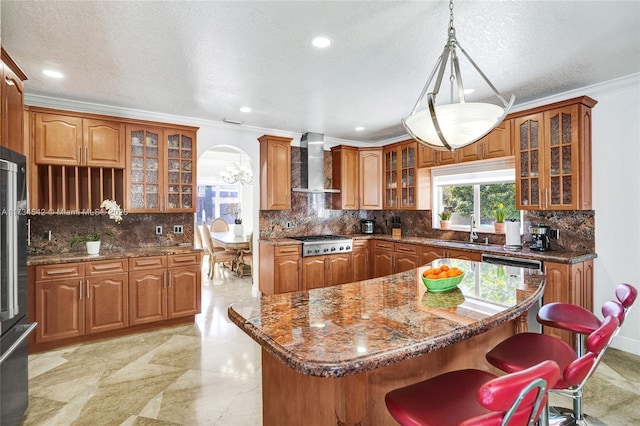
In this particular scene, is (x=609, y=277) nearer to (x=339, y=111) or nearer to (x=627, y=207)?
(x=627, y=207)

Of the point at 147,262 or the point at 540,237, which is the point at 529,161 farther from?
the point at 147,262

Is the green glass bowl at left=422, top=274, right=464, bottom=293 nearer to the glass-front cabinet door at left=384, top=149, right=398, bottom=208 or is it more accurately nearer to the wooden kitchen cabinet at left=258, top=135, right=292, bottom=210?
the wooden kitchen cabinet at left=258, top=135, right=292, bottom=210

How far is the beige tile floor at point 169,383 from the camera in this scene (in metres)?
2.24

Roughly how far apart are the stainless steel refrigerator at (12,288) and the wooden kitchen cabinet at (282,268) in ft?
9.21

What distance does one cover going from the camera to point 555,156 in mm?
3426

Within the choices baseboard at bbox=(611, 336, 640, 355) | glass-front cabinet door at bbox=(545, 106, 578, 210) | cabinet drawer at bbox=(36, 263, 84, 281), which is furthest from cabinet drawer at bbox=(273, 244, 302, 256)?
baseboard at bbox=(611, 336, 640, 355)

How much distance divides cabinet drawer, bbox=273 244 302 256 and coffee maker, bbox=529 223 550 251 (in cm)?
290

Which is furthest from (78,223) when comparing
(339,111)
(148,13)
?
(339,111)

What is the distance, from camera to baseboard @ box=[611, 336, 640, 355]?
3.14 metres

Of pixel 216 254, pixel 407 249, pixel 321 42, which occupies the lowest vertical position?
pixel 216 254

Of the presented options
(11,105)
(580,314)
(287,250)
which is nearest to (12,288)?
(11,105)

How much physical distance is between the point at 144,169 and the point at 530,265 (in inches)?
175

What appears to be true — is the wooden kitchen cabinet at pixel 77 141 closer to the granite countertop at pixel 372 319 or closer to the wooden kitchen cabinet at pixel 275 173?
the wooden kitchen cabinet at pixel 275 173

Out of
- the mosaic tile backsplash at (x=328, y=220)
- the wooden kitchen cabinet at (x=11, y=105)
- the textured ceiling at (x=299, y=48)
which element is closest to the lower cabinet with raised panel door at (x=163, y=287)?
the mosaic tile backsplash at (x=328, y=220)
